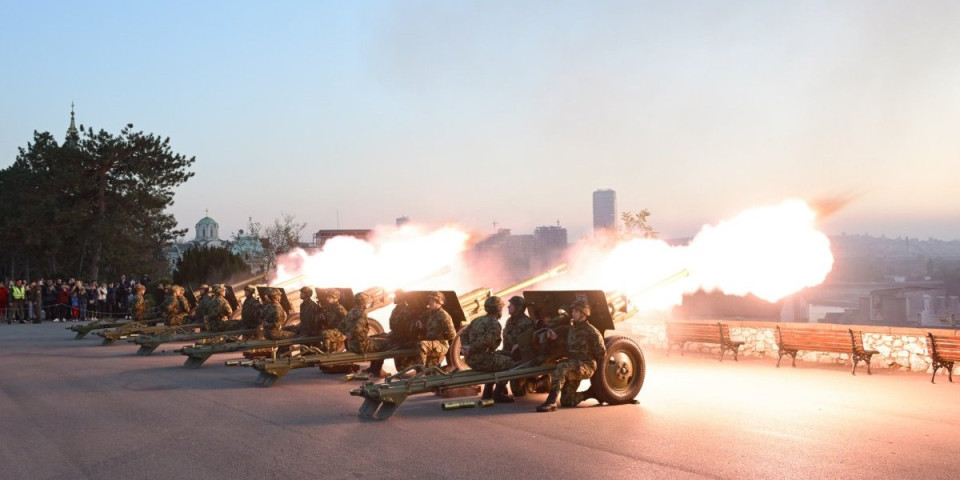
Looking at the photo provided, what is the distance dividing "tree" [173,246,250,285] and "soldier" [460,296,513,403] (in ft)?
102

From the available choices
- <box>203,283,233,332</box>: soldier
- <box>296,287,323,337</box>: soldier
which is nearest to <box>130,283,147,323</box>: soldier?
<box>203,283,233,332</box>: soldier

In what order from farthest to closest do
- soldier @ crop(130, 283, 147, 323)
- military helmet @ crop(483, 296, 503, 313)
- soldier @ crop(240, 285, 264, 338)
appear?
soldier @ crop(130, 283, 147, 323) → soldier @ crop(240, 285, 264, 338) → military helmet @ crop(483, 296, 503, 313)

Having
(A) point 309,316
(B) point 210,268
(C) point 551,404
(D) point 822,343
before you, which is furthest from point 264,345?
(B) point 210,268

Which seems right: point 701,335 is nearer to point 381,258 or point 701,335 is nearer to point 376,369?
point 376,369

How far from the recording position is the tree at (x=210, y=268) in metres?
41.8

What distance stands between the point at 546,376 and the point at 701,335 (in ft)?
20.1

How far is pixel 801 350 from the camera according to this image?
1595 centimetres

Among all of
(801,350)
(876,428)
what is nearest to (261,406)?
(876,428)

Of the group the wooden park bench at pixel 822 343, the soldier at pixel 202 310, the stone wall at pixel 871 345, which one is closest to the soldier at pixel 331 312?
the soldier at pixel 202 310

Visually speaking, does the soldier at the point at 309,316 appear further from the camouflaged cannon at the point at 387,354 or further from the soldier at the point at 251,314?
the soldier at the point at 251,314

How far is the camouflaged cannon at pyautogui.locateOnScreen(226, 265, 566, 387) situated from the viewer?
14.4m

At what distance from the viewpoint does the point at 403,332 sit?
15.8 meters

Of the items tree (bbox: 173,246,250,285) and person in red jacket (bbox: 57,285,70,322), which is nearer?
person in red jacket (bbox: 57,285,70,322)

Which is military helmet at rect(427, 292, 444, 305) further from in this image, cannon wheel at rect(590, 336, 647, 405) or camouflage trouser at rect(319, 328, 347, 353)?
cannon wheel at rect(590, 336, 647, 405)
